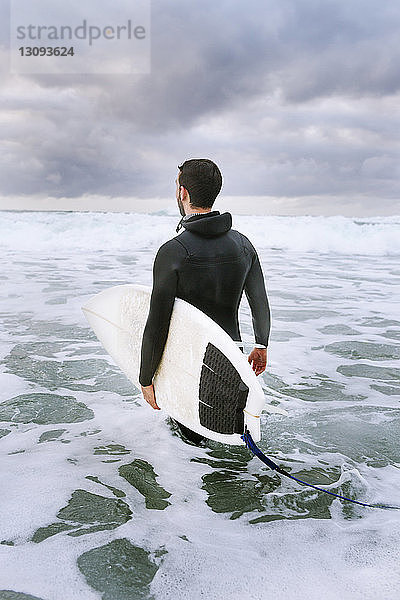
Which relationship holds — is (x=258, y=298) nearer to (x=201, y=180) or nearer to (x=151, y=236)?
(x=201, y=180)

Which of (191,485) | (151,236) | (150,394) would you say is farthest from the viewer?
(151,236)

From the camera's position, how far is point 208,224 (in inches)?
103

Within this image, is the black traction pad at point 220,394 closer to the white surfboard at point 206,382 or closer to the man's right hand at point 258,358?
the white surfboard at point 206,382

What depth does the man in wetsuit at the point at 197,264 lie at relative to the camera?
2.59m

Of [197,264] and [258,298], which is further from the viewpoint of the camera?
[258,298]

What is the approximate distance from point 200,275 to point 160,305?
254 millimetres

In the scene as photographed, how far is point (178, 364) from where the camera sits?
9.12 ft

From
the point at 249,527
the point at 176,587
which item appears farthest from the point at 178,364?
the point at 176,587

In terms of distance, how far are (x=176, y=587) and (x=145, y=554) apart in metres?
0.22

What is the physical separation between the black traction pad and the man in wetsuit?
0.19 meters

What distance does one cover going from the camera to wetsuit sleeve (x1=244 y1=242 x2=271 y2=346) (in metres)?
2.95

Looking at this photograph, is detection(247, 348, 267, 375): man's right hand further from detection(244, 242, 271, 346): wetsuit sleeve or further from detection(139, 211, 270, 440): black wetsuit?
detection(139, 211, 270, 440): black wetsuit

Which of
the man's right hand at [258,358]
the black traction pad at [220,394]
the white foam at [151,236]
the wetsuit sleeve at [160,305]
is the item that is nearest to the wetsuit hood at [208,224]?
the wetsuit sleeve at [160,305]

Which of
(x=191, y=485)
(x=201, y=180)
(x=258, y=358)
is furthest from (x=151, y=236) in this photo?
(x=191, y=485)
